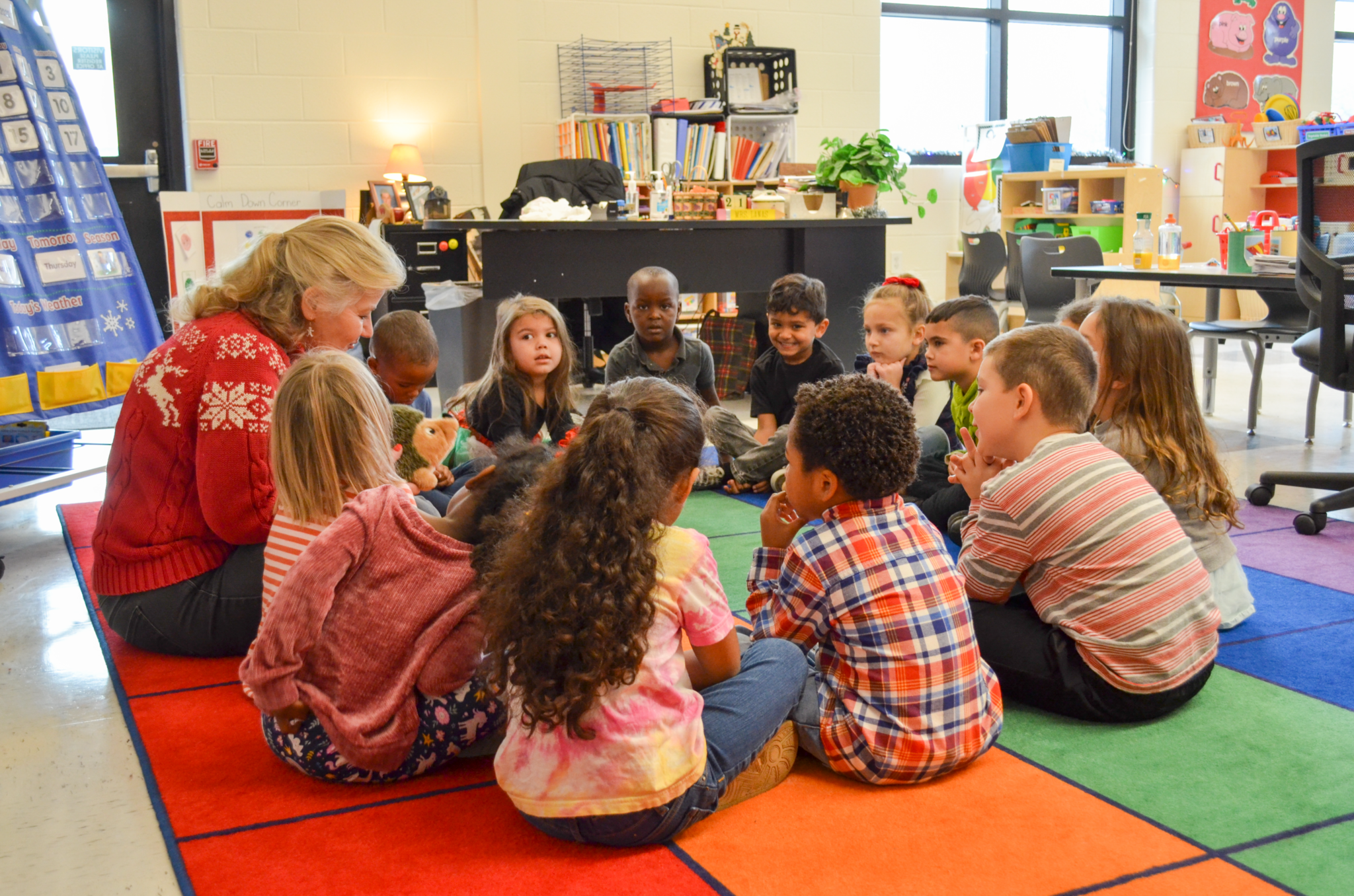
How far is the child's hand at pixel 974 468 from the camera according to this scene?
1.84 meters

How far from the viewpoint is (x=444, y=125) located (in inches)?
251

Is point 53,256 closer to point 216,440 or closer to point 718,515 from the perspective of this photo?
point 216,440

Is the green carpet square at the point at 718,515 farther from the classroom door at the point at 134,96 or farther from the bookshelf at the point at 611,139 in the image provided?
the classroom door at the point at 134,96

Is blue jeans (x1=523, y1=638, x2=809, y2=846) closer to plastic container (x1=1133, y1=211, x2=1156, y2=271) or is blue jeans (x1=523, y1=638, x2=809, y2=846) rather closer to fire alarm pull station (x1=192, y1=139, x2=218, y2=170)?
plastic container (x1=1133, y1=211, x2=1156, y2=271)

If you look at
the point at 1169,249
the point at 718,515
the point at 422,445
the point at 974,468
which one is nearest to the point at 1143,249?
the point at 1169,249

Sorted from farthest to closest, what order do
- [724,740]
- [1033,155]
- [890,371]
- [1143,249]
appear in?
[1033,155], [1143,249], [890,371], [724,740]

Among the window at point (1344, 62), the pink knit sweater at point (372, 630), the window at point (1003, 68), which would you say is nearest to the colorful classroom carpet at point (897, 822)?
the pink knit sweater at point (372, 630)

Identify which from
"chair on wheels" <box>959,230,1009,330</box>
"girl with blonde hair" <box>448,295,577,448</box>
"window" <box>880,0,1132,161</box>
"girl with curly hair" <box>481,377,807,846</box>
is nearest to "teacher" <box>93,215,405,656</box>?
"girl with curly hair" <box>481,377,807,846</box>

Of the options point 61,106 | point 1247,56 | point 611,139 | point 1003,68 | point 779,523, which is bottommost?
point 779,523

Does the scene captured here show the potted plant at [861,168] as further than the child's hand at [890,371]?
Yes

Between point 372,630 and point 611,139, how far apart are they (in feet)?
17.4

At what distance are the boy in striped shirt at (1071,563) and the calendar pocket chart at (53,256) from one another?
8.86 ft

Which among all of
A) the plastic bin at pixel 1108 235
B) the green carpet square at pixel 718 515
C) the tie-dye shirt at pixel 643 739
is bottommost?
the green carpet square at pixel 718 515

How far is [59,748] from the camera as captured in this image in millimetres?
1721
